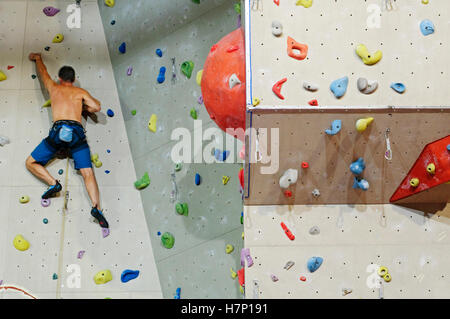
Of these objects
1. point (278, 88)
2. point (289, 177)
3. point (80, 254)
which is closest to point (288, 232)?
point (289, 177)

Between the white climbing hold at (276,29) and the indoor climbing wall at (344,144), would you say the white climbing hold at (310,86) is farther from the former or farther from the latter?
the white climbing hold at (276,29)

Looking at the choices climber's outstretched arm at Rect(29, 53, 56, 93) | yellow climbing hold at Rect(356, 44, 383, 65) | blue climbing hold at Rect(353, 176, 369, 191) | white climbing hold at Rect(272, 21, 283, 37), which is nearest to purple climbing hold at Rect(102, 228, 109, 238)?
climber's outstretched arm at Rect(29, 53, 56, 93)

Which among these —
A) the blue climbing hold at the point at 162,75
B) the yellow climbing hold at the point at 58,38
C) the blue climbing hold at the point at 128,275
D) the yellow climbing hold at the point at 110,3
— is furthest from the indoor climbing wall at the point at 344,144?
the yellow climbing hold at the point at 58,38

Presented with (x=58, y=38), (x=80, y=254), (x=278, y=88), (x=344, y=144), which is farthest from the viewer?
(x=58, y=38)

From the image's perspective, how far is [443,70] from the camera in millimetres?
3447

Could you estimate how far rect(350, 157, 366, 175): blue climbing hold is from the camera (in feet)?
11.5

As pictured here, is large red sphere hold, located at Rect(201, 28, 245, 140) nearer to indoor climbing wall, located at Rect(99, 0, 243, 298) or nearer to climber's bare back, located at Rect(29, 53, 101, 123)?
indoor climbing wall, located at Rect(99, 0, 243, 298)

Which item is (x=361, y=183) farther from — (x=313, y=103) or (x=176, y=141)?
(x=176, y=141)

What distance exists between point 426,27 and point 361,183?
2.98 ft

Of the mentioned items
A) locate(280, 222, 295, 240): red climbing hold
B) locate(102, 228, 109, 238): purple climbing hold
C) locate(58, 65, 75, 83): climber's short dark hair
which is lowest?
locate(102, 228, 109, 238): purple climbing hold

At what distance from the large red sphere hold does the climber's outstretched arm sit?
172cm

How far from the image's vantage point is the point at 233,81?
3.55 meters
